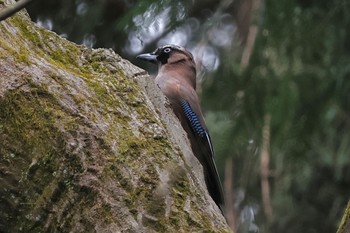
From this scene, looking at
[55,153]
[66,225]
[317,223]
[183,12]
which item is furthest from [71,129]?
[317,223]

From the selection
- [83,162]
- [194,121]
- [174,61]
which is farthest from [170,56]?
[83,162]

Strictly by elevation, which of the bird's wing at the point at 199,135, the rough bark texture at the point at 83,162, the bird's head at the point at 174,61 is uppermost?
the bird's head at the point at 174,61

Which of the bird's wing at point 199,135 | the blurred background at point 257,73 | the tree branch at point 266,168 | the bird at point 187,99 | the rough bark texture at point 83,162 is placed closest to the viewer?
the rough bark texture at point 83,162

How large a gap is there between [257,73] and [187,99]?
2.51ft

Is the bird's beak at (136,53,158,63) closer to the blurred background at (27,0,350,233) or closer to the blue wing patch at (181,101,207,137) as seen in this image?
the blurred background at (27,0,350,233)

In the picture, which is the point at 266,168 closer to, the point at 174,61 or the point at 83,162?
the point at 174,61

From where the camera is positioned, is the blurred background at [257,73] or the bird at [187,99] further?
the blurred background at [257,73]

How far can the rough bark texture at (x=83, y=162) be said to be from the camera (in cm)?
317

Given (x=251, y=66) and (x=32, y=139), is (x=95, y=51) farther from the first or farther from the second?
(x=251, y=66)

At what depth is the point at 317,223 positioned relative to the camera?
7.16 m

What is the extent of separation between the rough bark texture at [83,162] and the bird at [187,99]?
1190 millimetres

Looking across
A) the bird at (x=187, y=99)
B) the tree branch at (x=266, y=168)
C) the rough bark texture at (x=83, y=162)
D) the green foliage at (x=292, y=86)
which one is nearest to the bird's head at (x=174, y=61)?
the bird at (x=187, y=99)

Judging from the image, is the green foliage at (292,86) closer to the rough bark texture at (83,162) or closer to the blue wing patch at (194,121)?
the blue wing patch at (194,121)

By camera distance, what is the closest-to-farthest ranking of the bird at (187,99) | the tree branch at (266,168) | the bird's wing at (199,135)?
the bird at (187,99) → the bird's wing at (199,135) → the tree branch at (266,168)
